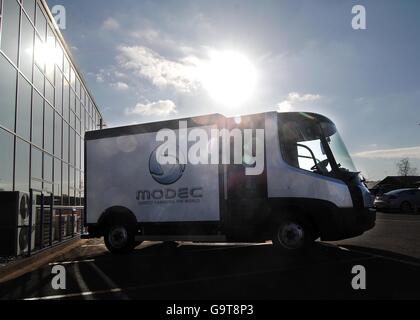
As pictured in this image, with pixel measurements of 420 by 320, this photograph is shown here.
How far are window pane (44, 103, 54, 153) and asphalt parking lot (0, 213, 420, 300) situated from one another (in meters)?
8.62

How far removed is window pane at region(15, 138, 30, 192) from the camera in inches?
561

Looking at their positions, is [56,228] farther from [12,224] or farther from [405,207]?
[405,207]

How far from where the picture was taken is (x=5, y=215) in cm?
908

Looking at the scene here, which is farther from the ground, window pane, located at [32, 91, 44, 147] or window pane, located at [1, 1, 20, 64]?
window pane, located at [1, 1, 20, 64]

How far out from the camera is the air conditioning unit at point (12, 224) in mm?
8961

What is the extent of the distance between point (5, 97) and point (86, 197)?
4.67m

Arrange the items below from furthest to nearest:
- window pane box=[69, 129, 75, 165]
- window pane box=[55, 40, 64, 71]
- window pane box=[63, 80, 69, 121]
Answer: window pane box=[69, 129, 75, 165] → window pane box=[63, 80, 69, 121] → window pane box=[55, 40, 64, 71]

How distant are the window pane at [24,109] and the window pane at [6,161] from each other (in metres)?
0.91

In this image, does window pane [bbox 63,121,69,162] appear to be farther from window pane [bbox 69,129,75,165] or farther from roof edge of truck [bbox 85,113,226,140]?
roof edge of truck [bbox 85,113,226,140]

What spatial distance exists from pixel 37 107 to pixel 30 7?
11.9ft

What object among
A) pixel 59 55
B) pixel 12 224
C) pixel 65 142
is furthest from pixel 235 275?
pixel 59 55

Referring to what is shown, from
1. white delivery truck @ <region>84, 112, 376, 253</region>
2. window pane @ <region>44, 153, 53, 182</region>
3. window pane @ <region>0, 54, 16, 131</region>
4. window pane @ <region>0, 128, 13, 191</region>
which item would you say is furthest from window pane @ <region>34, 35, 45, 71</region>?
white delivery truck @ <region>84, 112, 376, 253</region>

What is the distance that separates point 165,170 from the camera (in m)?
10.1
